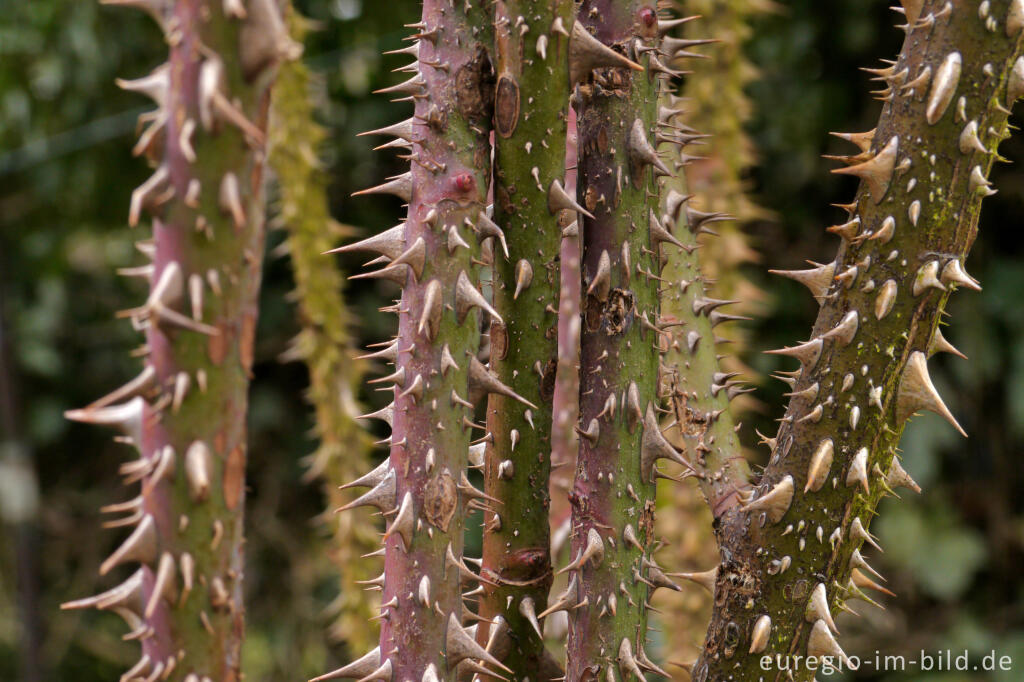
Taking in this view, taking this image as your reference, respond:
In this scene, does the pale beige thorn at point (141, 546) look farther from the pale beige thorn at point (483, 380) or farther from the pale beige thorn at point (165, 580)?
the pale beige thorn at point (483, 380)

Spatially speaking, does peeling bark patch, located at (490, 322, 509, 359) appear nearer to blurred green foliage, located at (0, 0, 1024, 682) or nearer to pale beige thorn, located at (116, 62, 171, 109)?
pale beige thorn, located at (116, 62, 171, 109)

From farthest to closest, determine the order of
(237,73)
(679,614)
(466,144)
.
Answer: (679,614)
(466,144)
(237,73)

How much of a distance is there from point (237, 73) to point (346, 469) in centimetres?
105

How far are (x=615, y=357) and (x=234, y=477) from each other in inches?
10.9

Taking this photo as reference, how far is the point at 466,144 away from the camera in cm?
58

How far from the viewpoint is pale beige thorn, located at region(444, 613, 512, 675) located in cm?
56

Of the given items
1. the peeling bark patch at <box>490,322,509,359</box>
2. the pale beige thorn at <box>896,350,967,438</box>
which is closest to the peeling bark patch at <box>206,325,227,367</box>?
the peeling bark patch at <box>490,322,509,359</box>

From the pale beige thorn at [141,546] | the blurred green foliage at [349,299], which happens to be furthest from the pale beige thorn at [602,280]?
the blurred green foliage at [349,299]

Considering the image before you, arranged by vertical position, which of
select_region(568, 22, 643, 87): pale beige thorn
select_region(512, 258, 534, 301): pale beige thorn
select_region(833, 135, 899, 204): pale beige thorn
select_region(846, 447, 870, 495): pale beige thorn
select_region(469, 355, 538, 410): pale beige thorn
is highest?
select_region(568, 22, 643, 87): pale beige thorn

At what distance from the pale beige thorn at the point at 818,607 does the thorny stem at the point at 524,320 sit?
0.19 metres

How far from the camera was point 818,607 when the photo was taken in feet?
2.12

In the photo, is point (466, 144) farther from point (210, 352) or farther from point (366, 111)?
point (366, 111)

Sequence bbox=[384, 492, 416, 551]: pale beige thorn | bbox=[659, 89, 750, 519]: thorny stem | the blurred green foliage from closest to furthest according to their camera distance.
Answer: bbox=[384, 492, 416, 551]: pale beige thorn < bbox=[659, 89, 750, 519]: thorny stem < the blurred green foliage

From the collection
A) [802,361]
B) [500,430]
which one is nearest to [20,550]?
[500,430]
